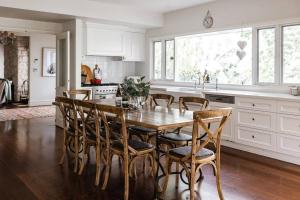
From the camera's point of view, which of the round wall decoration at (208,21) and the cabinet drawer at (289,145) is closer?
the cabinet drawer at (289,145)

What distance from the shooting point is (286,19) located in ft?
15.0

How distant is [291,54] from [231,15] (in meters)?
1.32

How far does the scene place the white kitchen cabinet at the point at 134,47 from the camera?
23.2 feet

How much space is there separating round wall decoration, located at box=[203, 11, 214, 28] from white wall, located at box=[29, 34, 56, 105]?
19.1 feet

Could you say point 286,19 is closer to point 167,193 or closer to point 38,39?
point 167,193

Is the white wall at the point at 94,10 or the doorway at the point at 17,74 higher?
the white wall at the point at 94,10

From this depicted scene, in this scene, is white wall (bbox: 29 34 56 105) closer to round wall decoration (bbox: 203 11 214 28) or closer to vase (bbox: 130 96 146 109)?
round wall decoration (bbox: 203 11 214 28)

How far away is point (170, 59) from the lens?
274 inches

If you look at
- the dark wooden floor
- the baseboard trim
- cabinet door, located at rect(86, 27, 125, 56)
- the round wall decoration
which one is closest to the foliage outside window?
cabinet door, located at rect(86, 27, 125, 56)

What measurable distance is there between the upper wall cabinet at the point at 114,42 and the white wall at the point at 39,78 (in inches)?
152

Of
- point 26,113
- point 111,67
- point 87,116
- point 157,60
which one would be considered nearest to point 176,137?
point 87,116

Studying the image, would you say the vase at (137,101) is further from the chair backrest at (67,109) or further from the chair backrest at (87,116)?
Answer: the chair backrest at (67,109)

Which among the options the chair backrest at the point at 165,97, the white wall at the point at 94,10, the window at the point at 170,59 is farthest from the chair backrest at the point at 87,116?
the window at the point at 170,59

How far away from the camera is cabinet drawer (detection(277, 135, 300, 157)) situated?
404cm
